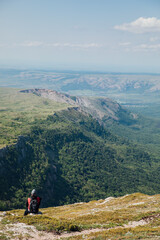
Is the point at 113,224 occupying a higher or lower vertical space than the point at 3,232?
lower

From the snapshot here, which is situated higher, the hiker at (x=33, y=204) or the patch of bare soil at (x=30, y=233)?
the hiker at (x=33, y=204)

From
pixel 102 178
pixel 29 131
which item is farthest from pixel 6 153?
pixel 102 178

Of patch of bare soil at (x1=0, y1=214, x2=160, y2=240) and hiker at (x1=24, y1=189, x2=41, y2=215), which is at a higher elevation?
hiker at (x1=24, y1=189, x2=41, y2=215)

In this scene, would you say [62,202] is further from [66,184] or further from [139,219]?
[139,219]

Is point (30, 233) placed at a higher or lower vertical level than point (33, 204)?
A: lower

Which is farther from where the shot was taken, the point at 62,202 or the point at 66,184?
the point at 66,184

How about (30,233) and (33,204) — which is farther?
(33,204)

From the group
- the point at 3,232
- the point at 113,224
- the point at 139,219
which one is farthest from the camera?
the point at 139,219

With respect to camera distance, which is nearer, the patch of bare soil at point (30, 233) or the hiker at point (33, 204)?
the patch of bare soil at point (30, 233)

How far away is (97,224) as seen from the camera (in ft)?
116

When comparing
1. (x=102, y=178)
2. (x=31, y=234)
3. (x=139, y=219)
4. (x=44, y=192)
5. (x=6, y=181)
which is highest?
(x=31, y=234)

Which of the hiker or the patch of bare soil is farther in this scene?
the hiker

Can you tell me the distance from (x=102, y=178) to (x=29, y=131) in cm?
8530

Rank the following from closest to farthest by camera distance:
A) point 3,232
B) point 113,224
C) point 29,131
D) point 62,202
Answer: point 3,232 < point 113,224 < point 62,202 < point 29,131
